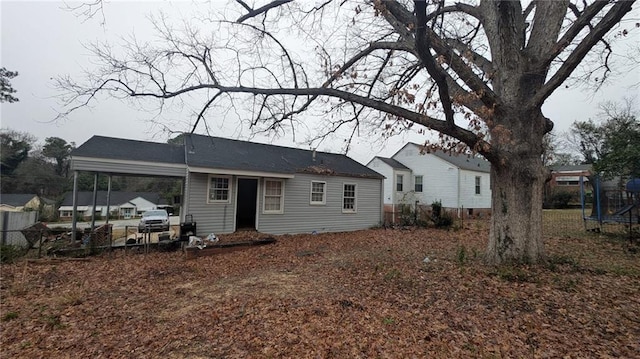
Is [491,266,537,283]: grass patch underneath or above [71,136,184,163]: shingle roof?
underneath

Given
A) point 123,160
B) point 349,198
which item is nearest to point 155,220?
point 123,160

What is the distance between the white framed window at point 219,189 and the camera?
35.8 feet

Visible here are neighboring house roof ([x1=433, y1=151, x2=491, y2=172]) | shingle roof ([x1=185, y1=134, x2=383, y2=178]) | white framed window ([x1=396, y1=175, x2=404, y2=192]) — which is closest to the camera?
shingle roof ([x1=185, y1=134, x2=383, y2=178])

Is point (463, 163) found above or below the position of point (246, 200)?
above

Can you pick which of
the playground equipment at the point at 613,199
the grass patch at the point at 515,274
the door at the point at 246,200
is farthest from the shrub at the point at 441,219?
the grass patch at the point at 515,274

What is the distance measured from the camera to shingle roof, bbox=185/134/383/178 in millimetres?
11094

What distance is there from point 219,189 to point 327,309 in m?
7.98

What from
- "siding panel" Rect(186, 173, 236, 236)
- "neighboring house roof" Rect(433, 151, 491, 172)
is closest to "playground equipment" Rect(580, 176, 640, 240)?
"neighboring house roof" Rect(433, 151, 491, 172)

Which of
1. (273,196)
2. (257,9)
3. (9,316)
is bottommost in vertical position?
(9,316)

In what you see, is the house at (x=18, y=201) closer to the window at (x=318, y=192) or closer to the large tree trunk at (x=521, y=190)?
the window at (x=318, y=192)

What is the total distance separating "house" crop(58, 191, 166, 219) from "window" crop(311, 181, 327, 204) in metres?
28.2

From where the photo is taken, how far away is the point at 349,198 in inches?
580

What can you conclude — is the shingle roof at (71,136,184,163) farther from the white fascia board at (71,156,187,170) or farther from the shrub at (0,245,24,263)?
the shrub at (0,245,24,263)

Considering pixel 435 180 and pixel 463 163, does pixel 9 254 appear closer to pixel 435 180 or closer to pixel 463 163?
pixel 435 180
